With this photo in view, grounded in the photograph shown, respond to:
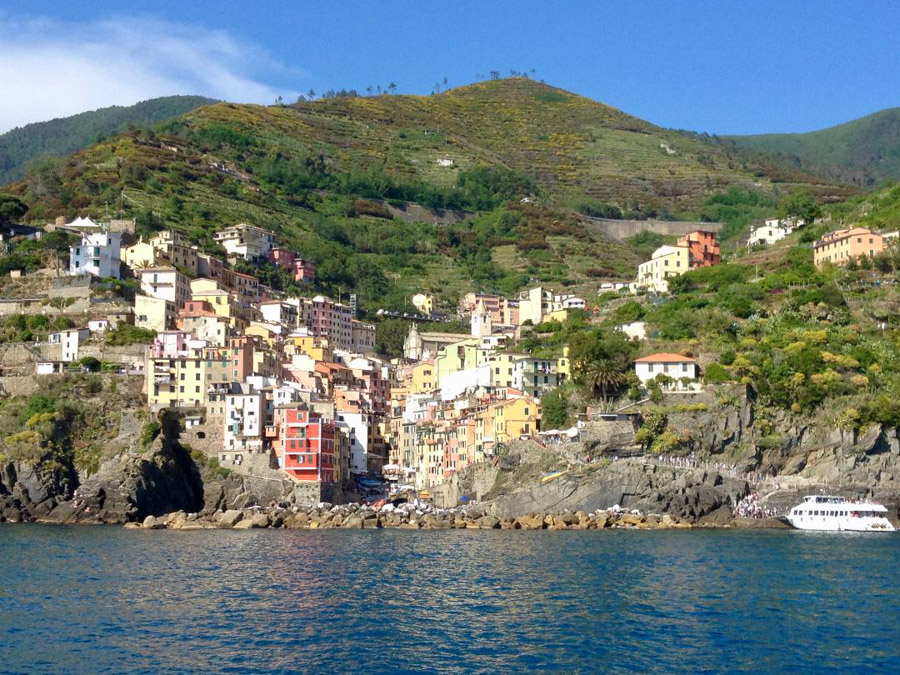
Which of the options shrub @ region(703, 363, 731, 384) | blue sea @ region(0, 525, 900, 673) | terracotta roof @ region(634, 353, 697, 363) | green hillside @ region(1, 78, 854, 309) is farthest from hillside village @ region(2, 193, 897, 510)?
blue sea @ region(0, 525, 900, 673)

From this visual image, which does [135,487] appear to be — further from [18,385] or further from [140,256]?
[140,256]

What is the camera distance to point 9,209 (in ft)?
333

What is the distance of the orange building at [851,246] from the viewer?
94125mm

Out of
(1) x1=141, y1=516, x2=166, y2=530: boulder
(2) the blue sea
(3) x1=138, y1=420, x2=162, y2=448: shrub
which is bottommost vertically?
(2) the blue sea

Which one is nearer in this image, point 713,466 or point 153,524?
point 153,524

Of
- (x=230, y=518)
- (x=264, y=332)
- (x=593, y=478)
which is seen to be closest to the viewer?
(x=230, y=518)

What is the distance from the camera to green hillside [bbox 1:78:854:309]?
4889 inches

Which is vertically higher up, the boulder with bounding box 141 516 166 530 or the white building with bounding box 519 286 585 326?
the white building with bounding box 519 286 585 326

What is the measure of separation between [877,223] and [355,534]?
6301 centimetres

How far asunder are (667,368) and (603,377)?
4.58 metres

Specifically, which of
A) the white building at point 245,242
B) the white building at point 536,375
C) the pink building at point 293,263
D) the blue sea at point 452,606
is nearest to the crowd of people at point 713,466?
the blue sea at point 452,606

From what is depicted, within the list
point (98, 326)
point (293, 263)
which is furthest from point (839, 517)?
point (293, 263)

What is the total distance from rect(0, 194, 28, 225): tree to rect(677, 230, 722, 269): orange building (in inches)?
2363

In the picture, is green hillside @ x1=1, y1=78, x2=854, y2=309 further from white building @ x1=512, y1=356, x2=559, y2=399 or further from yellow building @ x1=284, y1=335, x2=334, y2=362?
white building @ x1=512, y1=356, x2=559, y2=399
